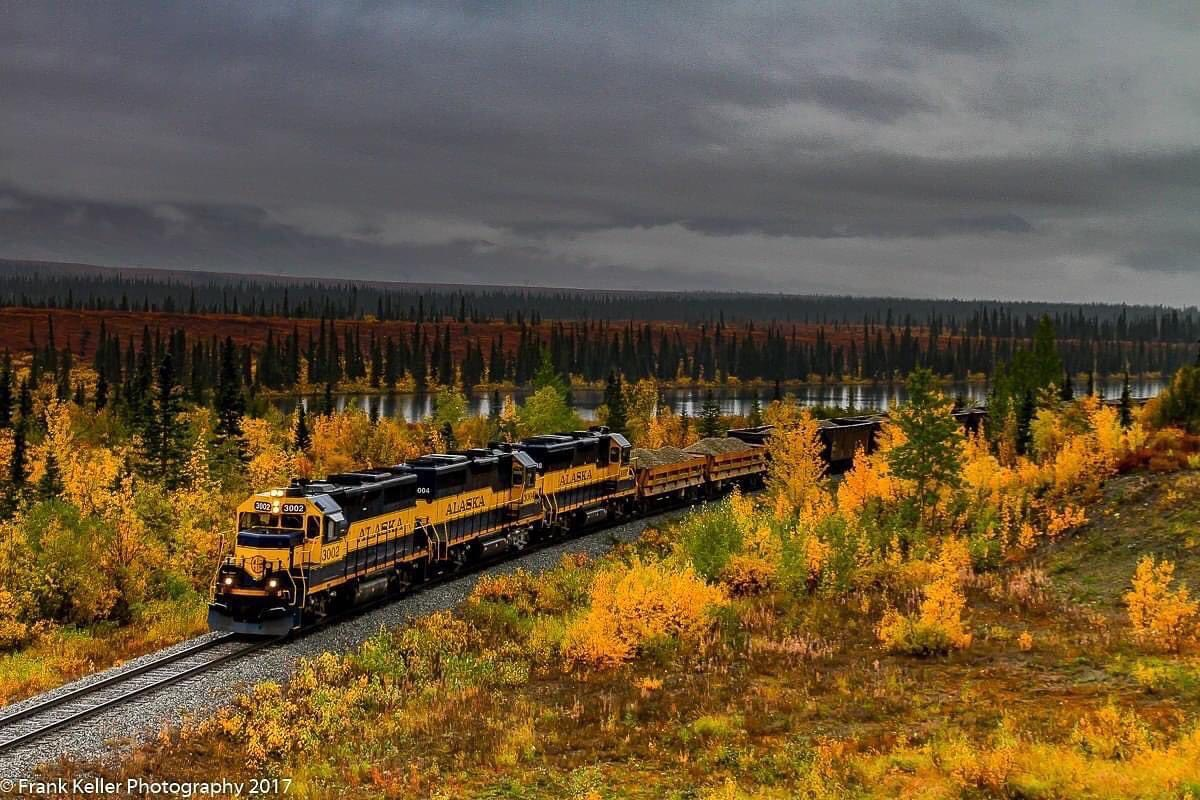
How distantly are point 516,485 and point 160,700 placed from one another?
22.0m

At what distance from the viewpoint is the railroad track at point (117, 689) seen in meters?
21.1

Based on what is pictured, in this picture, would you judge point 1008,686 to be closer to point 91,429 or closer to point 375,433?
point 375,433

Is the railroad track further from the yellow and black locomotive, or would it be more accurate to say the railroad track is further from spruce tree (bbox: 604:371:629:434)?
spruce tree (bbox: 604:371:629:434)

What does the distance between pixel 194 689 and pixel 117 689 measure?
6.09 ft

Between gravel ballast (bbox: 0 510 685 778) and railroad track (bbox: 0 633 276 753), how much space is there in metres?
0.24

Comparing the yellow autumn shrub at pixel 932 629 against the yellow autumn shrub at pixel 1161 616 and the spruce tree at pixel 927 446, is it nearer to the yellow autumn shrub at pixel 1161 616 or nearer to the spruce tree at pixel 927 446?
the yellow autumn shrub at pixel 1161 616

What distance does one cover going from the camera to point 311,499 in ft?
99.7

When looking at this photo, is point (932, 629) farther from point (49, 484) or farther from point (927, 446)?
point (49, 484)

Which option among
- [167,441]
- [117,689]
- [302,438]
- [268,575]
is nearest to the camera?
[117,689]

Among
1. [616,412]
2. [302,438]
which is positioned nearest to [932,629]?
[616,412]

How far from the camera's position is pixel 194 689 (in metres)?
24.2

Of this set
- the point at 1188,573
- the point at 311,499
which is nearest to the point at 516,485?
the point at 311,499

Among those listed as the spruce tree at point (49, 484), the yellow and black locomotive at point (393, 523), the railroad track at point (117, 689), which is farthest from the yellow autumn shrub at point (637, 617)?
the spruce tree at point (49, 484)

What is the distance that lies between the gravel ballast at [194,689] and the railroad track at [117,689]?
9.6 inches
